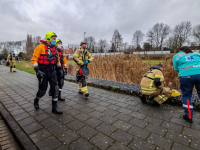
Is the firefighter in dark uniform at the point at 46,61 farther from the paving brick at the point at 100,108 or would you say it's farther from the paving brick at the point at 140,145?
the paving brick at the point at 140,145

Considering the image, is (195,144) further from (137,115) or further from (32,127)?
(32,127)

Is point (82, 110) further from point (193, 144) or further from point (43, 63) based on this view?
point (193, 144)

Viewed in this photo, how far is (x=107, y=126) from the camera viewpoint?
2.54 metres

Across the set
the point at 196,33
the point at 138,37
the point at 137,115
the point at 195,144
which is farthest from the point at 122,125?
the point at 138,37

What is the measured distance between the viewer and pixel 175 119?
2764 millimetres

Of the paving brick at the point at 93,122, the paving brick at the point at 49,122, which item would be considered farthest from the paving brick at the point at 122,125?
the paving brick at the point at 49,122

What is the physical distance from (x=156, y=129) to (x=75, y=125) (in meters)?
1.57

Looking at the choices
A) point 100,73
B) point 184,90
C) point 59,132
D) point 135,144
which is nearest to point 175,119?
point 184,90

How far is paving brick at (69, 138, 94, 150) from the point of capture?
1.94 m

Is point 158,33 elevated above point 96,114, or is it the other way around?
point 158,33

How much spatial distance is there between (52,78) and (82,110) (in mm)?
1105

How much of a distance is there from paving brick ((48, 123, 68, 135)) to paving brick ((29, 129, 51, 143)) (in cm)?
8

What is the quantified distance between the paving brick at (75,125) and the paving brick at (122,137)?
27.3 inches

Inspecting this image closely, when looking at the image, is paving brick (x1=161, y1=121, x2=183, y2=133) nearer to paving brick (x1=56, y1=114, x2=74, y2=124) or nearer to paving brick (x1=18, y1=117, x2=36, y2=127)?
paving brick (x1=56, y1=114, x2=74, y2=124)
